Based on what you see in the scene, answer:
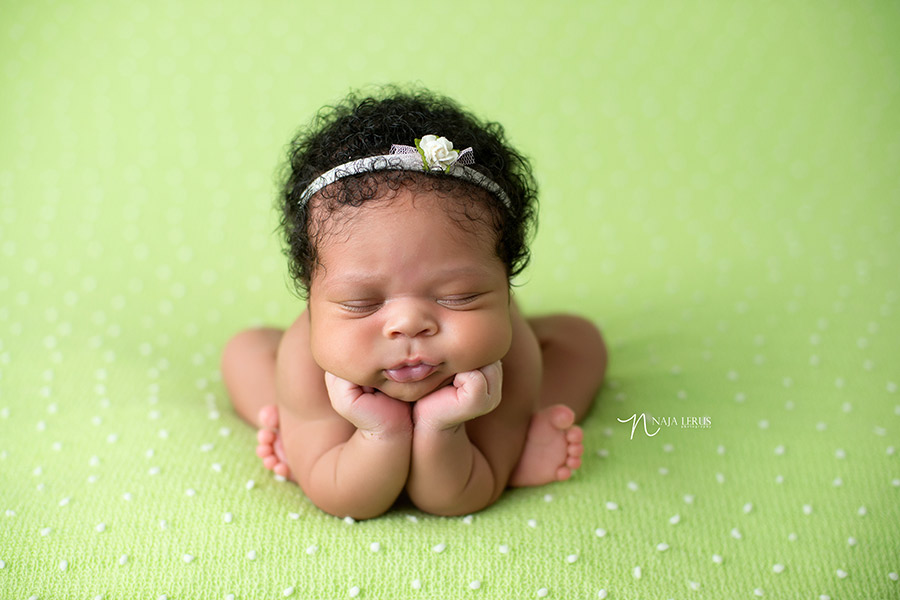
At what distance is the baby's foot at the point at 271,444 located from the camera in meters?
1.44

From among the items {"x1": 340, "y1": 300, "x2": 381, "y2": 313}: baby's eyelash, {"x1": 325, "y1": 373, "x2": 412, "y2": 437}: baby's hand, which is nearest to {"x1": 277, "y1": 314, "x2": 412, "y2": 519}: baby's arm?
{"x1": 325, "y1": 373, "x2": 412, "y2": 437}: baby's hand

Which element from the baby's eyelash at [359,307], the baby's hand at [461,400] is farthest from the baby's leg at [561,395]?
the baby's eyelash at [359,307]

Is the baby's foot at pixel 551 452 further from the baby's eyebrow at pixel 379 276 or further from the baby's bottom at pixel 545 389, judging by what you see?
the baby's eyebrow at pixel 379 276

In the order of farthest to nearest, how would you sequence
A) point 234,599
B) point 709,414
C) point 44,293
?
point 44,293 < point 709,414 < point 234,599

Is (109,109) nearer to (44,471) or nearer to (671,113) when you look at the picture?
(44,471)

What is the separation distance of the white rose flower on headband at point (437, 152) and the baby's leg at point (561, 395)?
0.52 metres

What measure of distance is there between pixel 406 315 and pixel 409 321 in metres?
0.01

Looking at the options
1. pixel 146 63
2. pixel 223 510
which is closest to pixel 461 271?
pixel 223 510

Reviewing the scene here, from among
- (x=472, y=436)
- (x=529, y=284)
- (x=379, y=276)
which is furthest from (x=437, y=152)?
(x=529, y=284)

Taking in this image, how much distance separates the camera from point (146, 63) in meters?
2.61

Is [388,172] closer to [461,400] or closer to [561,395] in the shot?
[461,400]

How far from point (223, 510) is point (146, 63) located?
5.90ft

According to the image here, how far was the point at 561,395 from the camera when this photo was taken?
1.63 metres

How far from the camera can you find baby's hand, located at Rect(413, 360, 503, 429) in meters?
1.21
